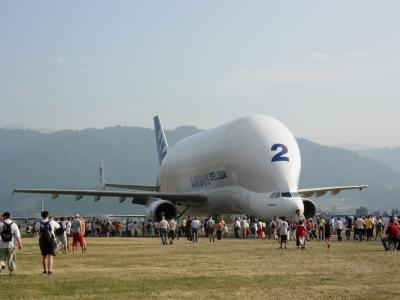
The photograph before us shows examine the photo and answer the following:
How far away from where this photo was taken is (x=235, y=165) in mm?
50688

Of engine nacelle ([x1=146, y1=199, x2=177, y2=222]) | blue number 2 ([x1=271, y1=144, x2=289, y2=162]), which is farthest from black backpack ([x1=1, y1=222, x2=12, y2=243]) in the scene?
engine nacelle ([x1=146, y1=199, x2=177, y2=222])

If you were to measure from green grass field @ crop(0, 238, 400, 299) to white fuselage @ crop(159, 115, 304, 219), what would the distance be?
1785cm

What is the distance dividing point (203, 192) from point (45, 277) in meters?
37.9

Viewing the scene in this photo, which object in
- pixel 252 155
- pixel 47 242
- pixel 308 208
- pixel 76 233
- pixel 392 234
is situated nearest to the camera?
pixel 47 242

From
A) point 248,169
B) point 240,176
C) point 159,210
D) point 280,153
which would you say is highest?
point 280,153

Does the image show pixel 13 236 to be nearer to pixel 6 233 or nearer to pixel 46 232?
pixel 6 233

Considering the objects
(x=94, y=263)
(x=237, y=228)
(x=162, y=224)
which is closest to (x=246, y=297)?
(x=94, y=263)

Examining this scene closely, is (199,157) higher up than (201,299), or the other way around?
(199,157)

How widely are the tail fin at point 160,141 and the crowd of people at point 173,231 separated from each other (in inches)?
733

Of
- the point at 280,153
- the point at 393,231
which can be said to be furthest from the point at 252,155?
the point at 393,231

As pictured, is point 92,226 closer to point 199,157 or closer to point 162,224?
point 199,157

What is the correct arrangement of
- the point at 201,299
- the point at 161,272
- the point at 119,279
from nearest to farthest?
the point at 201,299
the point at 119,279
the point at 161,272

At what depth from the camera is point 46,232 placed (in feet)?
67.2

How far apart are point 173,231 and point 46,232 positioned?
19821mm
